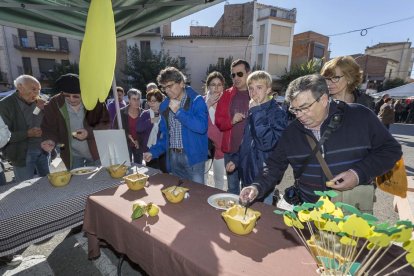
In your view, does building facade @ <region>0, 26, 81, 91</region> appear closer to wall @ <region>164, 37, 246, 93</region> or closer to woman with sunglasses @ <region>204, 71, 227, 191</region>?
wall @ <region>164, 37, 246, 93</region>

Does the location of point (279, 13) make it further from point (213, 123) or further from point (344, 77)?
point (344, 77)

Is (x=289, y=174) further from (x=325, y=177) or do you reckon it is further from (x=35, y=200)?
(x=35, y=200)

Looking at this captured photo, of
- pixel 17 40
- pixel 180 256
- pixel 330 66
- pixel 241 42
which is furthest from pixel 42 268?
pixel 17 40

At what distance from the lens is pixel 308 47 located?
1021 inches

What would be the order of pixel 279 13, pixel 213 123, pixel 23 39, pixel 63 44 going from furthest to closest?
pixel 63 44, pixel 279 13, pixel 23 39, pixel 213 123

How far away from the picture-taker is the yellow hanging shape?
1.58 meters

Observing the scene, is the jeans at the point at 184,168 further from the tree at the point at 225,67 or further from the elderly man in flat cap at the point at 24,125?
the tree at the point at 225,67

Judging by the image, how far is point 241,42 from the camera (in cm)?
2056

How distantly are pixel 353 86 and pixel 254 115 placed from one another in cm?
101

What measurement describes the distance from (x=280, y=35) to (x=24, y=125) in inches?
929

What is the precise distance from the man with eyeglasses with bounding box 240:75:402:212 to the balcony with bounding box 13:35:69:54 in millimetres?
27087

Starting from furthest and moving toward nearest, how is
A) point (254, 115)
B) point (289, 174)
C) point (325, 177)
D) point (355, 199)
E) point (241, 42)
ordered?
point (241, 42)
point (289, 174)
point (254, 115)
point (325, 177)
point (355, 199)

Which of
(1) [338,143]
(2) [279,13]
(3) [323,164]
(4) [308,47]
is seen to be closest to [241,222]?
(3) [323,164]

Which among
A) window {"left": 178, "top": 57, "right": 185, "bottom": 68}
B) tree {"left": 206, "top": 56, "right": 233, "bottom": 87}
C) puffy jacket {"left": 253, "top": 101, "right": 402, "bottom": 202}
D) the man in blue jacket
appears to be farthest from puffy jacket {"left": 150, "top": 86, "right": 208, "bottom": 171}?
window {"left": 178, "top": 57, "right": 185, "bottom": 68}
